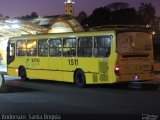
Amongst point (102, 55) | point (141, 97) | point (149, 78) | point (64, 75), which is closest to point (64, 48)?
point (64, 75)

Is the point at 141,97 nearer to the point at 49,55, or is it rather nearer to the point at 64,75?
the point at 64,75

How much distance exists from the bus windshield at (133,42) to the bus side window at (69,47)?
9.76 ft

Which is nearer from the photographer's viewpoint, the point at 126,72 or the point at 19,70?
the point at 126,72

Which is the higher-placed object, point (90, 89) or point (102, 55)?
point (102, 55)

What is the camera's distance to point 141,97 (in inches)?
717

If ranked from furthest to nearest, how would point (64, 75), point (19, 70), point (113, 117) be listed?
point (19, 70) < point (64, 75) < point (113, 117)

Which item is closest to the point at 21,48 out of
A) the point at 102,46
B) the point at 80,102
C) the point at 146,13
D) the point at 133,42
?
the point at 102,46

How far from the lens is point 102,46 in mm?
21953

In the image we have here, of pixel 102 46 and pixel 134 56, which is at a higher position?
pixel 102 46

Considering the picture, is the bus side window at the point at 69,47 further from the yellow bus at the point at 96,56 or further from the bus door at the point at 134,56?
the bus door at the point at 134,56

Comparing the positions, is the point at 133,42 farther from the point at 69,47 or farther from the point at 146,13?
the point at 146,13

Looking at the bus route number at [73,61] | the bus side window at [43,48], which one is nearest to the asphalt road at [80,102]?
the bus route number at [73,61]

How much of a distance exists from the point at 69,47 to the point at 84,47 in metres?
1.28

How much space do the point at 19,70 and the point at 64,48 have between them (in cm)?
485
